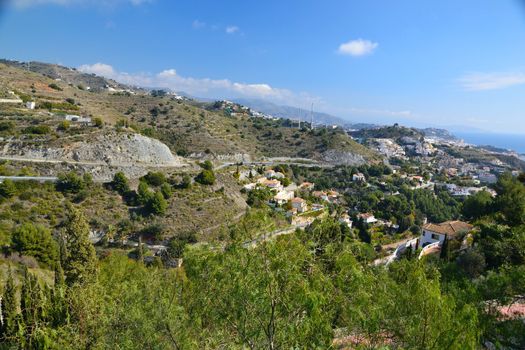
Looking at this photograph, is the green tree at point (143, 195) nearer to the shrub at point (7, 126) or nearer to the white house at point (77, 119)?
the shrub at point (7, 126)

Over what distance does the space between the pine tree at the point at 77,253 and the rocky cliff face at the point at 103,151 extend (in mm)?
23398

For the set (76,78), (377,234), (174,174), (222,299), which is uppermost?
(76,78)

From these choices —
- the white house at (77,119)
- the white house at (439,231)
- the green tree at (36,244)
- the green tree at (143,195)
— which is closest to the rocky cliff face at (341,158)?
the white house at (439,231)

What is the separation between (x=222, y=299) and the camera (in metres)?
6.07

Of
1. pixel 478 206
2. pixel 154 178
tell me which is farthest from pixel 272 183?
pixel 478 206

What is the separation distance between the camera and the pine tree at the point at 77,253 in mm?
14906

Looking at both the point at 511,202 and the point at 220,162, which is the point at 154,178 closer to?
the point at 220,162

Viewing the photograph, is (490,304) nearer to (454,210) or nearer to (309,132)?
(454,210)

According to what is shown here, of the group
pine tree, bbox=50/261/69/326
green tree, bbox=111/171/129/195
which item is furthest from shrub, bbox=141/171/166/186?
pine tree, bbox=50/261/69/326

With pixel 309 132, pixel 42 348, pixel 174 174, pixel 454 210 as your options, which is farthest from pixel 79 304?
pixel 309 132

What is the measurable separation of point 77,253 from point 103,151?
86.2 ft

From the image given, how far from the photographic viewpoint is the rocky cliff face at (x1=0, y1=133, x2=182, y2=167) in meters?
34.8

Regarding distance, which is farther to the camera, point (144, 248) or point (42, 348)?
point (144, 248)

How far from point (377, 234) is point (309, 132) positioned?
165ft
